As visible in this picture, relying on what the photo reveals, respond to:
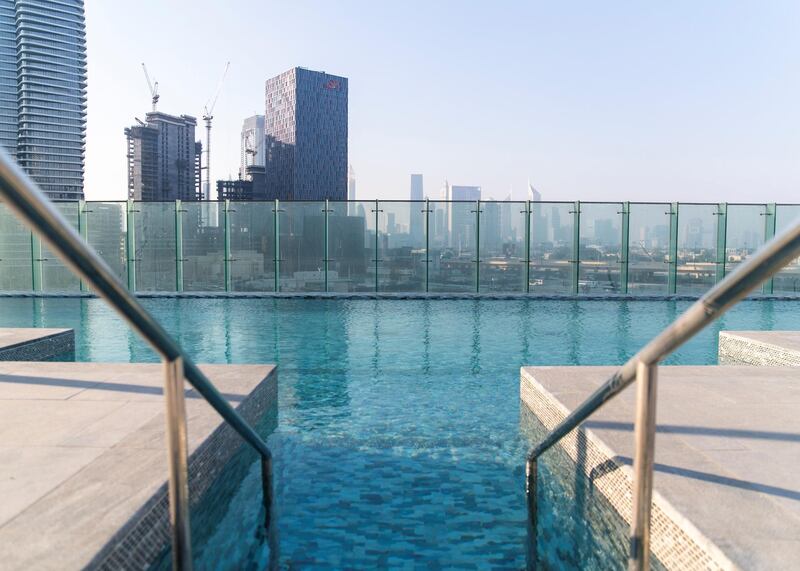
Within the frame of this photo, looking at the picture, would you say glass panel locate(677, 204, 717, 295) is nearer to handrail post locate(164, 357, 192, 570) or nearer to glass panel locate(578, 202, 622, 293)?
glass panel locate(578, 202, 622, 293)

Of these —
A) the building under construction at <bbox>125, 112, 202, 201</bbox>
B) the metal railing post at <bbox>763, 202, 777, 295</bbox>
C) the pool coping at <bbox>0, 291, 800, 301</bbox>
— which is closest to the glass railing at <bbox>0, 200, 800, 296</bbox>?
the metal railing post at <bbox>763, 202, 777, 295</bbox>

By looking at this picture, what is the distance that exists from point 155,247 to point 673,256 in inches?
464

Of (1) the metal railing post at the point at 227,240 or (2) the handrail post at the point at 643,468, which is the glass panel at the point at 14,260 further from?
(2) the handrail post at the point at 643,468

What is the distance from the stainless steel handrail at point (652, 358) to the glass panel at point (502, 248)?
12.4m

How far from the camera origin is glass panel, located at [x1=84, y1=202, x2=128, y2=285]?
48.3 feet

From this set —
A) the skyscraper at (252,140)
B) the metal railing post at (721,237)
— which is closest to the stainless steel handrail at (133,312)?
the metal railing post at (721,237)

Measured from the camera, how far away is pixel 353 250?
48.4 feet

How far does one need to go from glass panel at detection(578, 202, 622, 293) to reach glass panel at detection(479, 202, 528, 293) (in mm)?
1352

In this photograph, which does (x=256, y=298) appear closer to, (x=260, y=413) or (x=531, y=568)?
(x=260, y=413)

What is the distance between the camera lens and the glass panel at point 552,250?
14594mm

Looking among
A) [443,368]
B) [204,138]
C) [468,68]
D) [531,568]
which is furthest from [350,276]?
[204,138]

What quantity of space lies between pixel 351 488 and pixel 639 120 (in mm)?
19780

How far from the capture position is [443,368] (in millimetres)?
6797

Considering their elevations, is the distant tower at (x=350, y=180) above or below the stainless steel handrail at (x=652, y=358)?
above
